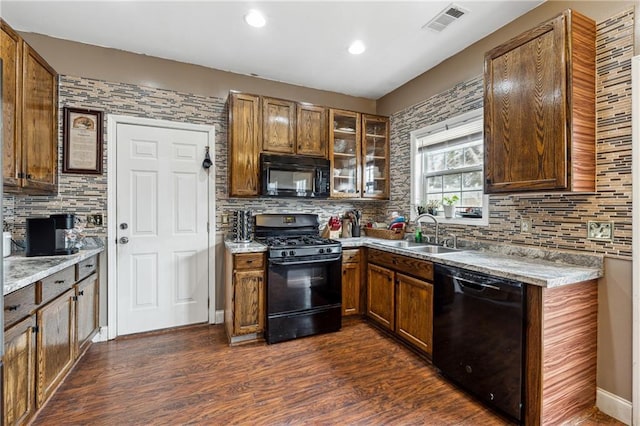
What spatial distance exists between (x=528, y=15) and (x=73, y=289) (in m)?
3.99

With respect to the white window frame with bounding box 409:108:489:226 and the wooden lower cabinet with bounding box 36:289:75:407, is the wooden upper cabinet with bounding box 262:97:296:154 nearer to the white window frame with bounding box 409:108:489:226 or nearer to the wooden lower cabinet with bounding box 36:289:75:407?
the white window frame with bounding box 409:108:489:226

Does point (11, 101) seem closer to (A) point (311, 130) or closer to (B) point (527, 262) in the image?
(A) point (311, 130)

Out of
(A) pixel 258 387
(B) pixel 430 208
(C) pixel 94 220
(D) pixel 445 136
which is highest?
(D) pixel 445 136

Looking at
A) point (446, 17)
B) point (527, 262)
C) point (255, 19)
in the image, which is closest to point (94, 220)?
point (255, 19)

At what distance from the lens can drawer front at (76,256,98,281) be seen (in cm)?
238

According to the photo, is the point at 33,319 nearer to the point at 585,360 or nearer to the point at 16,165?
the point at 16,165

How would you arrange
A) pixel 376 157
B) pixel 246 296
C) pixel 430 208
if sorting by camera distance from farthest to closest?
pixel 376 157 → pixel 430 208 → pixel 246 296

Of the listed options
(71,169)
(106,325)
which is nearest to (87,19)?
(71,169)

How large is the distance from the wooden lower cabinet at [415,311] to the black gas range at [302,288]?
25.0 inches

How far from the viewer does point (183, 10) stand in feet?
7.62

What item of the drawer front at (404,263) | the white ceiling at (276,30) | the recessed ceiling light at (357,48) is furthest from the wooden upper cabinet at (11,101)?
the drawer front at (404,263)

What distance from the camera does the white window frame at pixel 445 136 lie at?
2.74 metres

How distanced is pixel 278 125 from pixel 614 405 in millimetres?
3385

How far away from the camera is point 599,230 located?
76.2 inches
